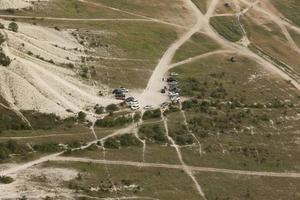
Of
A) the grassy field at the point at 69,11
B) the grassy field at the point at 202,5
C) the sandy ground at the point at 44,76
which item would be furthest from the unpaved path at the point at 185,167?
the grassy field at the point at 202,5

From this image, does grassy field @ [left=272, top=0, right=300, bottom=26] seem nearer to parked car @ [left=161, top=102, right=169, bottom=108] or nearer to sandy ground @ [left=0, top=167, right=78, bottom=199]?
parked car @ [left=161, top=102, right=169, bottom=108]

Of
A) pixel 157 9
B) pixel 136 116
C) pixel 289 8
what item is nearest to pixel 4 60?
pixel 136 116

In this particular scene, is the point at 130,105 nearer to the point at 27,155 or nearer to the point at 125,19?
the point at 27,155

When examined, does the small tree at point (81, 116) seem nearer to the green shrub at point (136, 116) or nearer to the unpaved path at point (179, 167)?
the green shrub at point (136, 116)

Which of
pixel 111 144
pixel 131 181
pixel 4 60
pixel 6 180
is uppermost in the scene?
pixel 4 60

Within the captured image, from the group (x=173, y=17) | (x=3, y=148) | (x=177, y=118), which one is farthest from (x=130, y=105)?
(x=173, y=17)

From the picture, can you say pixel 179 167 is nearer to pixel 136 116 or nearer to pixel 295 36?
pixel 136 116
